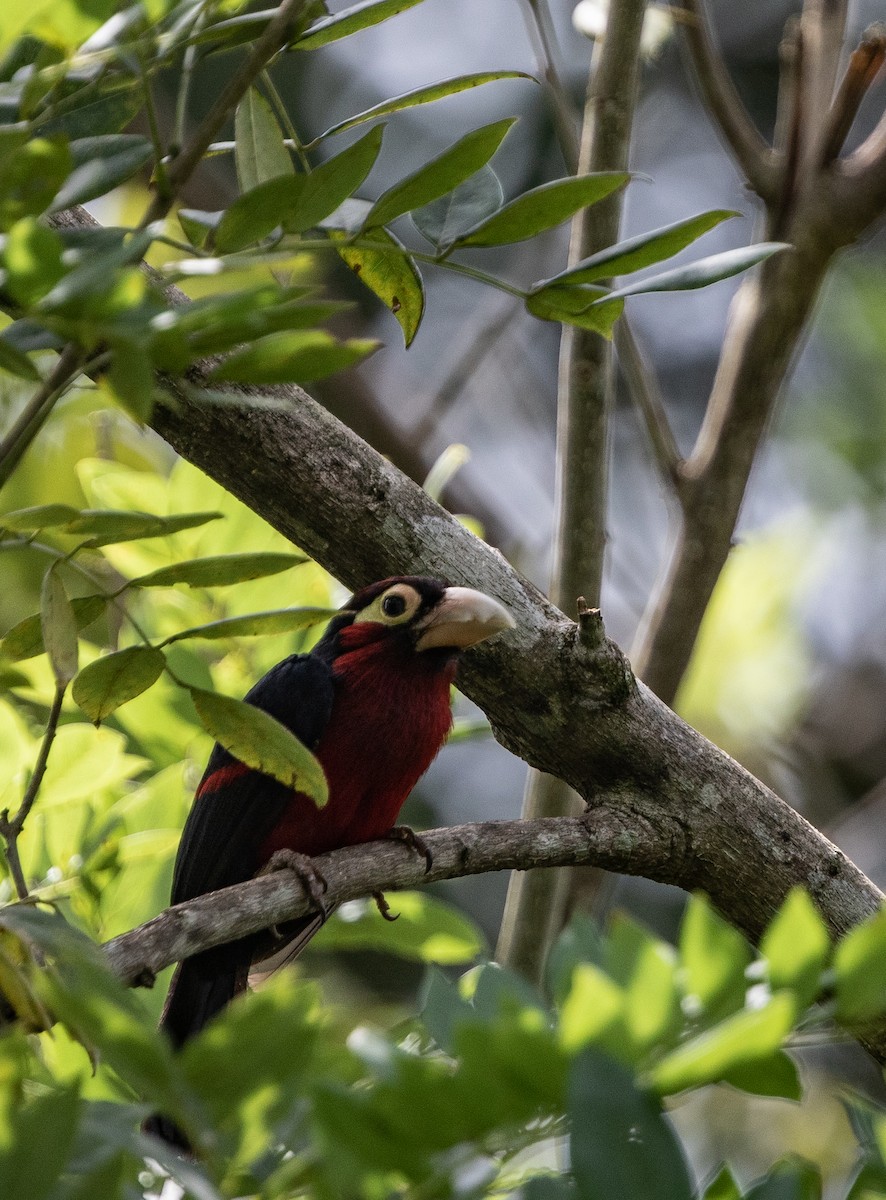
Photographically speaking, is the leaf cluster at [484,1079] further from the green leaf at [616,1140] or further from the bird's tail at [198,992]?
the bird's tail at [198,992]

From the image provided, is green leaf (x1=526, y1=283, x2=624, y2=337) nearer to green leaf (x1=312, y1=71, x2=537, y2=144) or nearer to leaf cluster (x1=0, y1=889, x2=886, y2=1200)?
green leaf (x1=312, y1=71, x2=537, y2=144)

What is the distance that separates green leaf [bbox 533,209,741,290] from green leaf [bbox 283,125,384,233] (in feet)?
1.10

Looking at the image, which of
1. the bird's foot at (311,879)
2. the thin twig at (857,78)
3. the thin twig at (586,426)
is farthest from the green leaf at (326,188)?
the thin twig at (857,78)

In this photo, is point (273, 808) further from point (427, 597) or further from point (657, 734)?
point (657, 734)

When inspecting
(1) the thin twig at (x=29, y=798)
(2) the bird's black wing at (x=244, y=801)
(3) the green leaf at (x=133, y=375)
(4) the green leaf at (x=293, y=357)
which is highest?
(4) the green leaf at (x=293, y=357)

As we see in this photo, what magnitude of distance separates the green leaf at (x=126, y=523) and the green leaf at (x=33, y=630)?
0.22 m

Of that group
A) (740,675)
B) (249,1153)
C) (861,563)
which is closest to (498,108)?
(861,563)

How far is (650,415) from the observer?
380 cm

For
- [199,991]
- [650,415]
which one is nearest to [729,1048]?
[199,991]

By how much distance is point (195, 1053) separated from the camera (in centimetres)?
94

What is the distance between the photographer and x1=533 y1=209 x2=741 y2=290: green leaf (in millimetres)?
1570

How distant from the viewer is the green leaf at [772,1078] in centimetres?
101

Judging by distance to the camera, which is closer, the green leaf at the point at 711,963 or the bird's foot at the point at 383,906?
the green leaf at the point at 711,963

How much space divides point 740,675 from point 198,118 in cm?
517
